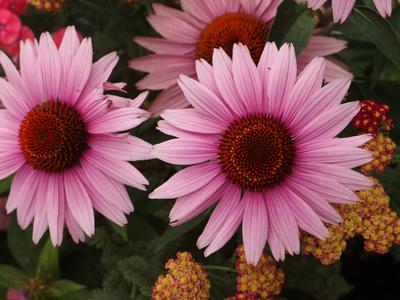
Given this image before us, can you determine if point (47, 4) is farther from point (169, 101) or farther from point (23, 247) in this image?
point (23, 247)

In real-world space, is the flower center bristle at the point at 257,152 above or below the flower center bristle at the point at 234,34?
below

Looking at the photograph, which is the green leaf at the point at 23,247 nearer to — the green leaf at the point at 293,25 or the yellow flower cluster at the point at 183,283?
the yellow flower cluster at the point at 183,283

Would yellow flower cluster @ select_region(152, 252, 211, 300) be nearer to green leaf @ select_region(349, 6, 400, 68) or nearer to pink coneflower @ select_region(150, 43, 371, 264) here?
pink coneflower @ select_region(150, 43, 371, 264)

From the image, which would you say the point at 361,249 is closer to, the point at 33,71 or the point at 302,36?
the point at 302,36

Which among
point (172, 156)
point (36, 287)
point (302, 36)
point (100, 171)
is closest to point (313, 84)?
point (302, 36)

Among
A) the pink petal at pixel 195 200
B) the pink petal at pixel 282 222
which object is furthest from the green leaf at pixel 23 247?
the pink petal at pixel 282 222

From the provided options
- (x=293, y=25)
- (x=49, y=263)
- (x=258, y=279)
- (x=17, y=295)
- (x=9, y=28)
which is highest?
(x=293, y=25)

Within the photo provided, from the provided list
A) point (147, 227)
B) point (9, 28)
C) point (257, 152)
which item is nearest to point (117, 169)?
point (257, 152)
